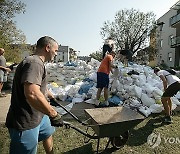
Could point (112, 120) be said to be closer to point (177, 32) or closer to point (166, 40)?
point (177, 32)

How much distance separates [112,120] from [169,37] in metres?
30.4

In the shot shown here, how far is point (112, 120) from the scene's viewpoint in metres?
3.56

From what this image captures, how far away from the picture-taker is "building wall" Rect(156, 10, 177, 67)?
30.1 meters

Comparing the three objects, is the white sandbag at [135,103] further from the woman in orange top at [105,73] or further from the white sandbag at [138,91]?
the woman in orange top at [105,73]

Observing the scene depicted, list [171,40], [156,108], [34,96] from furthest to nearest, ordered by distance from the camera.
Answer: [171,40]
[156,108]
[34,96]

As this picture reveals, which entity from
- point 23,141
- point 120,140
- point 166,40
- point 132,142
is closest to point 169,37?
point 166,40

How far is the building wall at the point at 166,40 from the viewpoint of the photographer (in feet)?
98.7

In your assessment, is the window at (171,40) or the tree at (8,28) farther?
the window at (171,40)

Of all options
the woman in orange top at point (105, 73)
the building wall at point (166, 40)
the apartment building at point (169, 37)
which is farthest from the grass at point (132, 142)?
the building wall at point (166, 40)

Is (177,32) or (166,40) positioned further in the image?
(166,40)

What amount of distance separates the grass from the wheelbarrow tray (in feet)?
1.61

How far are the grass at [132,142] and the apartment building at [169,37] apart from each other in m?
23.2

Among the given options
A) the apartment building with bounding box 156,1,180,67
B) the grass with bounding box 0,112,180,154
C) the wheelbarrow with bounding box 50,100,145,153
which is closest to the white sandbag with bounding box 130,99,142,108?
the grass with bounding box 0,112,180,154

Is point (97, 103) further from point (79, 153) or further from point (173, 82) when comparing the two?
point (79, 153)
